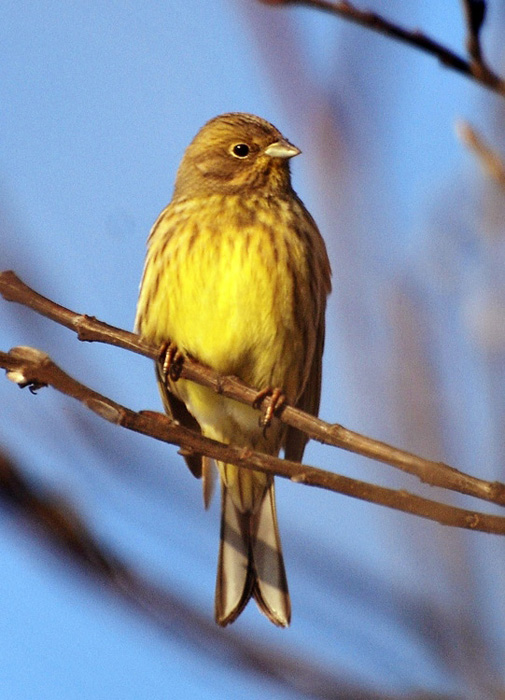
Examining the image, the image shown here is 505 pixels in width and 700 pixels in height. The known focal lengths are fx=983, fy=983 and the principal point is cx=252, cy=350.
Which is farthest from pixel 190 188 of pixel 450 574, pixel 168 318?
pixel 450 574

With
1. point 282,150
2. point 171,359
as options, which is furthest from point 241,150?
point 171,359

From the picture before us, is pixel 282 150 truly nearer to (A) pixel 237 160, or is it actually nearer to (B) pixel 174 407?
(A) pixel 237 160

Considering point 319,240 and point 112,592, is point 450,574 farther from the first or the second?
point 319,240

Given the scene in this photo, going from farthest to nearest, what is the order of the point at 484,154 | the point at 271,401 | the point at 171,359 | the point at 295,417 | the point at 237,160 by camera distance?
the point at 237,160
the point at 171,359
the point at 271,401
the point at 295,417
the point at 484,154

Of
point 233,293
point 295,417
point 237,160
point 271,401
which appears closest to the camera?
point 295,417

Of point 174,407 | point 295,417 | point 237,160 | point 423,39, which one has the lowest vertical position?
point 295,417

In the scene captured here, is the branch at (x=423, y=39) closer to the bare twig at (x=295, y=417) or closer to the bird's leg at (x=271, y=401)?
the bare twig at (x=295, y=417)

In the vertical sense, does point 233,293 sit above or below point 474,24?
above
